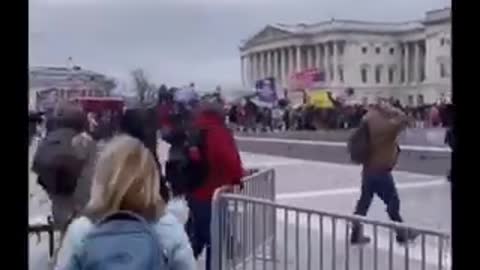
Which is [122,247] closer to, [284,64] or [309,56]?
[309,56]

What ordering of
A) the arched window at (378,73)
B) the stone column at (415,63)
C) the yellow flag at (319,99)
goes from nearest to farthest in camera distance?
the arched window at (378,73) → the stone column at (415,63) → the yellow flag at (319,99)

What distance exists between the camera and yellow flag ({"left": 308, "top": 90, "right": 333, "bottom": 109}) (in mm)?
18830

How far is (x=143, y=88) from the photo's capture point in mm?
4051

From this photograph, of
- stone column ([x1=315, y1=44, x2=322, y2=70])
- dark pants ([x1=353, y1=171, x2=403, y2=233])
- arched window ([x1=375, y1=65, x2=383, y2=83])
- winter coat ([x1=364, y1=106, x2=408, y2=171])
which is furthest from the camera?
stone column ([x1=315, y1=44, x2=322, y2=70])

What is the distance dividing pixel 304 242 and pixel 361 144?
2906 millimetres

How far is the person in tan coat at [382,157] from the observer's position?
6.41 m

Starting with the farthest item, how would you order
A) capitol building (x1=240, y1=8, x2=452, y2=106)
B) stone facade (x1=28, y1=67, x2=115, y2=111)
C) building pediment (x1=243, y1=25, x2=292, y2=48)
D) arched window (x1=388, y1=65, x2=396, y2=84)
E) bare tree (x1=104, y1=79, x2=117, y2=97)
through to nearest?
arched window (x1=388, y1=65, x2=396, y2=84) < capitol building (x1=240, y1=8, x2=452, y2=106) < building pediment (x1=243, y1=25, x2=292, y2=48) < bare tree (x1=104, y1=79, x2=117, y2=97) < stone facade (x1=28, y1=67, x2=115, y2=111)

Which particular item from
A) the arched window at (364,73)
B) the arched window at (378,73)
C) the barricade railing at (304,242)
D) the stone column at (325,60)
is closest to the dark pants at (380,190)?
the arched window at (378,73)

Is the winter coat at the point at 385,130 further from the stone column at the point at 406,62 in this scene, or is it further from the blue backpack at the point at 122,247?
the blue backpack at the point at 122,247

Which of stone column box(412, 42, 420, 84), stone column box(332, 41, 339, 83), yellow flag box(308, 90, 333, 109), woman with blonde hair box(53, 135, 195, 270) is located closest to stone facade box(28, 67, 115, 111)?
woman with blonde hair box(53, 135, 195, 270)

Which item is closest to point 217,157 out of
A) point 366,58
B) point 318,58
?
point 366,58

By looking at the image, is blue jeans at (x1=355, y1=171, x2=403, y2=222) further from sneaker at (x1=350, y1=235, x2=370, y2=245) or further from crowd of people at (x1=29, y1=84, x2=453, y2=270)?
sneaker at (x1=350, y1=235, x2=370, y2=245)

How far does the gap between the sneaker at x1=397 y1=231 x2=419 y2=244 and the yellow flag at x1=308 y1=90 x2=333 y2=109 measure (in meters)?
14.8
